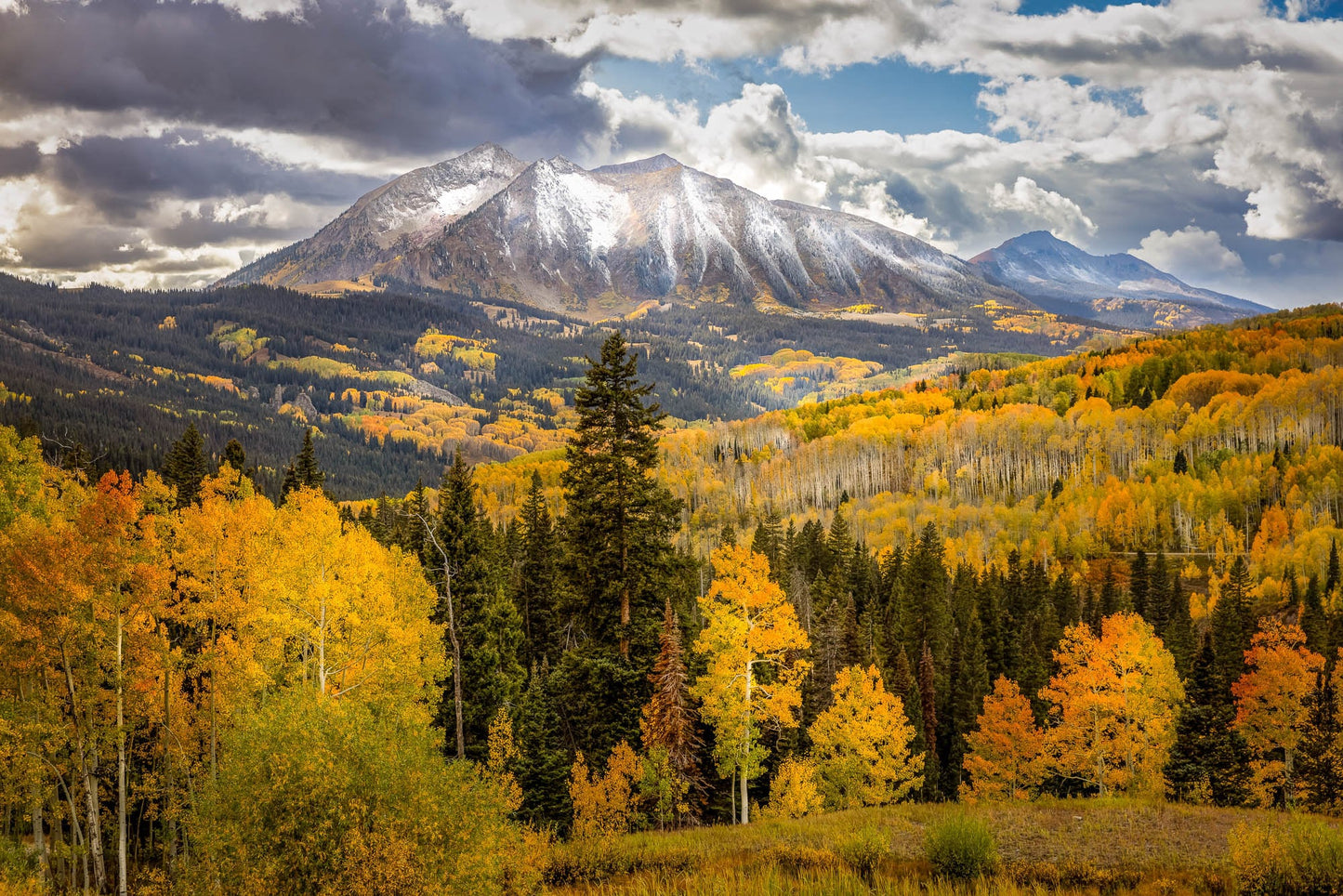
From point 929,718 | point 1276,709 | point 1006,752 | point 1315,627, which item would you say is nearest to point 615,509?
point 1006,752

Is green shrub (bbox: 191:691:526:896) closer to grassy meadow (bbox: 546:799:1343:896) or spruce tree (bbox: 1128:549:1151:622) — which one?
grassy meadow (bbox: 546:799:1343:896)

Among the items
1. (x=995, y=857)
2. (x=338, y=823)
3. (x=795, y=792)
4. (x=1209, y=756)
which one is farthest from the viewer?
(x=1209, y=756)

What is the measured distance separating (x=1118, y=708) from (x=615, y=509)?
33.1 metres

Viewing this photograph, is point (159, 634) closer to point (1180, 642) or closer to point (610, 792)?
point (610, 792)

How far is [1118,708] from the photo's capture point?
1725 inches

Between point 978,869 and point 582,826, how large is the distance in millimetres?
20269

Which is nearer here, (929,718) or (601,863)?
(601,863)

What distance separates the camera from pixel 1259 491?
131375 mm

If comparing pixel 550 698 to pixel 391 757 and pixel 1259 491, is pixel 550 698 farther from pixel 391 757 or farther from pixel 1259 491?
pixel 1259 491

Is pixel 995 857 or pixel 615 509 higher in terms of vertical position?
pixel 615 509

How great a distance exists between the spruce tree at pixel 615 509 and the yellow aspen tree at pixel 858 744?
1836cm

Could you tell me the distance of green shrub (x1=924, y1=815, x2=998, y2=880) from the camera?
13992mm

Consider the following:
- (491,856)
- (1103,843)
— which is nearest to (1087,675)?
(1103,843)

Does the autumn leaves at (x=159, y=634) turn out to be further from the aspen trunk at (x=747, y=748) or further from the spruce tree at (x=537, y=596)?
the spruce tree at (x=537, y=596)
